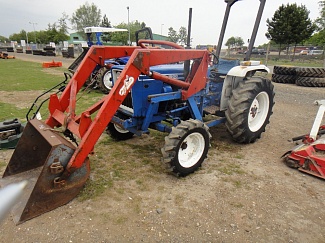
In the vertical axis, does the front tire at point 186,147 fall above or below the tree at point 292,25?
below

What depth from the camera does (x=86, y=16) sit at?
63.3m

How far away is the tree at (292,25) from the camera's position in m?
27.0

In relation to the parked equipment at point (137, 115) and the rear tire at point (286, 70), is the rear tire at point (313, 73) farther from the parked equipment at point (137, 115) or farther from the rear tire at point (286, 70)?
the parked equipment at point (137, 115)

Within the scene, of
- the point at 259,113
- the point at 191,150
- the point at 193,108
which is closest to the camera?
the point at 191,150

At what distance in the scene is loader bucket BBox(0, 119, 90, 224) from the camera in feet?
7.89

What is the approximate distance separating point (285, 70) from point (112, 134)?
950cm

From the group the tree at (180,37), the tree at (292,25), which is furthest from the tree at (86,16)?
the tree at (292,25)

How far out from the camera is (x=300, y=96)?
8.47 meters

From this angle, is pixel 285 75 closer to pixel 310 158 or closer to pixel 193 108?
pixel 310 158

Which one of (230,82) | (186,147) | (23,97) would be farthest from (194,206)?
(23,97)

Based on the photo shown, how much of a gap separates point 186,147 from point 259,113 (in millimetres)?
2021

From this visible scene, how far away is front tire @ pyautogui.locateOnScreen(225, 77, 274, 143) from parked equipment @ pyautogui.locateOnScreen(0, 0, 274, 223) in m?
0.02

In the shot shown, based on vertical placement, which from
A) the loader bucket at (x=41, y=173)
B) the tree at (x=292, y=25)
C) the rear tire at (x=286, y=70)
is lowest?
the loader bucket at (x=41, y=173)

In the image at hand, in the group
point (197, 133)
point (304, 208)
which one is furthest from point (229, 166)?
point (304, 208)
